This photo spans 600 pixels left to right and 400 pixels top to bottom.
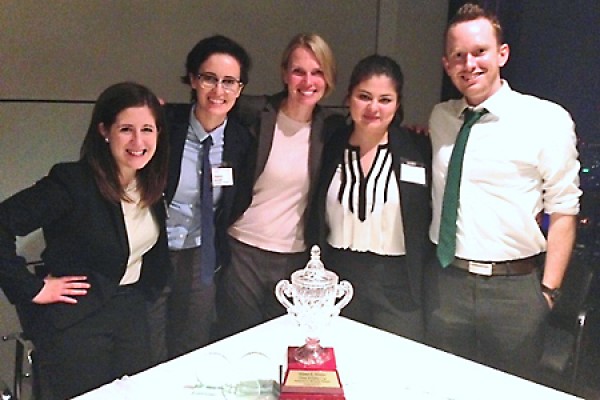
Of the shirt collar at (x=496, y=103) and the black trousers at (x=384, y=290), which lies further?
the black trousers at (x=384, y=290)

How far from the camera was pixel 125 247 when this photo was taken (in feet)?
7.52

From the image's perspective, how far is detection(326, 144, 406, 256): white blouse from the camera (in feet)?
8.32

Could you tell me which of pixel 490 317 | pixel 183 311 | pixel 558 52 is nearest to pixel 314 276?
pixel 490 317

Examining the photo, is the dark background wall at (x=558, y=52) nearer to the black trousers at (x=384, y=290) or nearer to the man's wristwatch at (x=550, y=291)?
the man's wristwatch at (x=550, y=291)

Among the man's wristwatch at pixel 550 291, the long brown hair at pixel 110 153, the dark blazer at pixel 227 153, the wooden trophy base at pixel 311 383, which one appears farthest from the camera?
the dark blazer at pixel 227 153

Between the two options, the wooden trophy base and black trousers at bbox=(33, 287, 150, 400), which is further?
black trousers at bbox=(33, 287, 150, 400)

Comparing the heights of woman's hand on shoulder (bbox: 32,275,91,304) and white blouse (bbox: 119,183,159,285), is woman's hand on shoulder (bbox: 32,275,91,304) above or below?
below

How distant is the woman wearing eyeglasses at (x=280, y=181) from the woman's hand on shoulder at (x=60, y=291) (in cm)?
72

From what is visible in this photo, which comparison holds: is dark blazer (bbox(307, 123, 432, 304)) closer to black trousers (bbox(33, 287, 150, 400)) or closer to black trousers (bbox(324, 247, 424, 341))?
Result: black trousers (bbox(324, 247, 424, 341))

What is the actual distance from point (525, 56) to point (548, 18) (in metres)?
0.24

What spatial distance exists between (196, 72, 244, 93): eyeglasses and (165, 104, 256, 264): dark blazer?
0.16 metres

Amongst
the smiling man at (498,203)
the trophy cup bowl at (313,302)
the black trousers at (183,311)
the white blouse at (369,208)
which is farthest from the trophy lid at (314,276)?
the black trousers at (183,311)

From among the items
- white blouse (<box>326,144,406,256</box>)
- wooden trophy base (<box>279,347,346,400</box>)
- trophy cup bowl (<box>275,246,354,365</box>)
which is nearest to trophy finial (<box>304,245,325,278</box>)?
trophy cup bowl (<box>275,246,354,365</box>)

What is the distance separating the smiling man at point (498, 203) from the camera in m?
2.43
